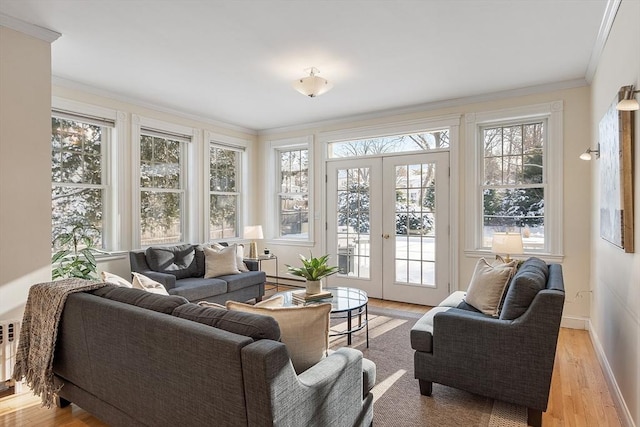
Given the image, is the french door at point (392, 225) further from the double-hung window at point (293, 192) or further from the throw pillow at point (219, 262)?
the throw pillow at point (219, 262)

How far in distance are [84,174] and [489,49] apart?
4.30 m

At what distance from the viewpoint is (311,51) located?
128 inches

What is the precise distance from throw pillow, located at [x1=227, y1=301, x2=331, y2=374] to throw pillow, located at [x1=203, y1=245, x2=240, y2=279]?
9.84 feet

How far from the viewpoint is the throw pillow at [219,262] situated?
4.65 metres

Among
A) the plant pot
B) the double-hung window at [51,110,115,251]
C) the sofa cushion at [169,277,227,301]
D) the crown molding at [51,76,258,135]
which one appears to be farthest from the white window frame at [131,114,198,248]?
the plant pot

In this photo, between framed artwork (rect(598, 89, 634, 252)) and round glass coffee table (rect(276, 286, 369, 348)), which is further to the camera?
round glass coffee table (rect(276, 286, 369, 348))

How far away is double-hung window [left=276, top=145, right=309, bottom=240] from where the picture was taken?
6160 mm

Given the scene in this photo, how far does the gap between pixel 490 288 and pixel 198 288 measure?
291cm

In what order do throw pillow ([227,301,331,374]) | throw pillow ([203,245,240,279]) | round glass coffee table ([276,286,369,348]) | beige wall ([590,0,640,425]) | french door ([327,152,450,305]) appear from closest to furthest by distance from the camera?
throw pillow ([227,301,331,374]) → beige wall ([590,0,640,425]) → round glass coffee table ([276,286,369,348]) → throw pillow ([203,245,240,279]) → french door ([327,152,450,305])

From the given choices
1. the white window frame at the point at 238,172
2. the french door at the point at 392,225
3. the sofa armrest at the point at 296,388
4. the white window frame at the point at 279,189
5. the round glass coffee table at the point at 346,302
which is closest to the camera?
the sofa armrest at the point at 296,388

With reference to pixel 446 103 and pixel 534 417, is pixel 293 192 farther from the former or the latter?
pixel 534 417

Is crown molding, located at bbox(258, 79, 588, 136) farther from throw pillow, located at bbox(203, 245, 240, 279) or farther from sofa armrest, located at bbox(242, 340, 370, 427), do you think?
sofa armrest, located at bbox(242, 340, 370, 427)

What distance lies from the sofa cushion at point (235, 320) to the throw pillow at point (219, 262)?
2937mm

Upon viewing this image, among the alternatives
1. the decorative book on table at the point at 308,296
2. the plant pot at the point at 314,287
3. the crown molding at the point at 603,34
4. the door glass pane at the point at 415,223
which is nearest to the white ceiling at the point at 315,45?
the crown molding at the point at 603,34
